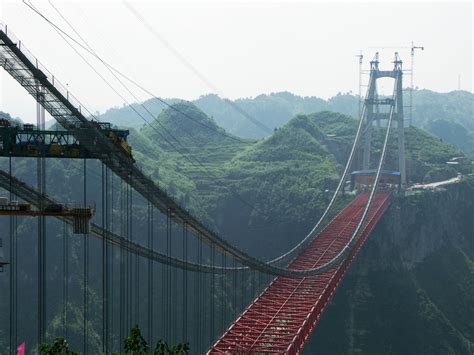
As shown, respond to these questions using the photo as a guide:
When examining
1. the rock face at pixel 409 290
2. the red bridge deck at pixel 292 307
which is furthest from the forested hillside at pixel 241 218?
the red bridge deck at pixel 292 307

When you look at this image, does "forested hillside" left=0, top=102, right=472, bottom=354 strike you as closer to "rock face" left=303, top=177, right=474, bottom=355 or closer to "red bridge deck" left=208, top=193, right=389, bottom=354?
"rock face" left=303, top=177, right=474, bottom=355

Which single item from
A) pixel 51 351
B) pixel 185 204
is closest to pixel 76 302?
pixel 185 204

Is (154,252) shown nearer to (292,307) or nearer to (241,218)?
(292,307)

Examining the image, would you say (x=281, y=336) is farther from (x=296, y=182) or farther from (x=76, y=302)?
(x=296, y=182)

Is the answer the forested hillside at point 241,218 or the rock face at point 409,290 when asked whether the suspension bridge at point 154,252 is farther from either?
the rock face at point 409,290

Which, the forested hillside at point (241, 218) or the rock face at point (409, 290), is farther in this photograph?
the rock face at point (409, 290)

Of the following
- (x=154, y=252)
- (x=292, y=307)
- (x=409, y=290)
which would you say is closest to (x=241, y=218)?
(x=409, y=290)
